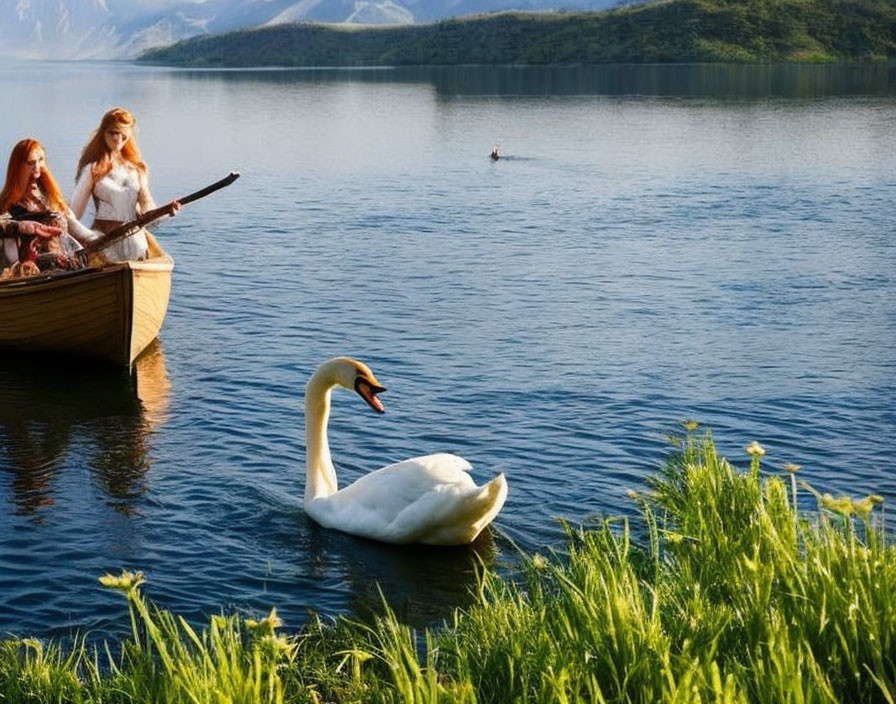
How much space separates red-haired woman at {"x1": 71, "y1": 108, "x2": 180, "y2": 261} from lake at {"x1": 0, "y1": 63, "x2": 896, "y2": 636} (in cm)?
232

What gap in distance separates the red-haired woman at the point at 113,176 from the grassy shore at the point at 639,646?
10.3 meters

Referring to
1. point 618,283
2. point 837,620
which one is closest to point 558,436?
point 837,620

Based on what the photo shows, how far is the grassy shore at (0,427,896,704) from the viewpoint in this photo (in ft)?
22.8

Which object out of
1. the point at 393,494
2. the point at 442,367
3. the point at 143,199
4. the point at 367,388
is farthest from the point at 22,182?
the point at 393,494

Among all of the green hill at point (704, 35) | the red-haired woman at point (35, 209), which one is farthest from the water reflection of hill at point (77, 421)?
the green hill at point (704, 35)

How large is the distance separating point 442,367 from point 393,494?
25.7 ft

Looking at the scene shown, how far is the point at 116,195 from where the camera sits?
19031mm

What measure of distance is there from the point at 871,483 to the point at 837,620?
7918 millimetres

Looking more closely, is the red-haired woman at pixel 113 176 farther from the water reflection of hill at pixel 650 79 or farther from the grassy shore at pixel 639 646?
the water reflection of hill at pixel 650 79

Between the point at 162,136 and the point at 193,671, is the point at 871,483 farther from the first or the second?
the point at 162,136

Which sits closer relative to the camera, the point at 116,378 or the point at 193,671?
the point at 193,671

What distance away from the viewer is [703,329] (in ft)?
76.1

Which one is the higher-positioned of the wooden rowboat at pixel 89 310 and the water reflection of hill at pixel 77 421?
the wooden rowboat at pixel 89 310

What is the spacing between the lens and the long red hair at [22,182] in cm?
1823
